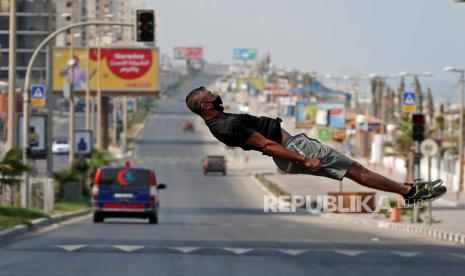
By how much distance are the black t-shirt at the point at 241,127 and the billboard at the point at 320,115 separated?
102703 millimetres

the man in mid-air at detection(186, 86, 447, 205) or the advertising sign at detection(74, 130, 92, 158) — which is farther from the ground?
the man in mid-air at detection(186, 86, 447, 205)

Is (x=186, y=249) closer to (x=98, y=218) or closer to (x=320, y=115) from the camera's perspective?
(x=98, y=218)

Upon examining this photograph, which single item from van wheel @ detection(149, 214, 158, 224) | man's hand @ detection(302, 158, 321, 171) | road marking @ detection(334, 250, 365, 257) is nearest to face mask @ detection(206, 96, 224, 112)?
man's hand @ detection(302, 158, 321, 171)

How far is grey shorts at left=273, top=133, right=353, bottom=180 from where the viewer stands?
12.8 meters

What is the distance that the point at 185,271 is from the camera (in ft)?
64.5

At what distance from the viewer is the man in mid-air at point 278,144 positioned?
1271 centimetres

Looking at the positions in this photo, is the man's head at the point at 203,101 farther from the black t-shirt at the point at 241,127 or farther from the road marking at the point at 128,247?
the road marking at the point at 128,247

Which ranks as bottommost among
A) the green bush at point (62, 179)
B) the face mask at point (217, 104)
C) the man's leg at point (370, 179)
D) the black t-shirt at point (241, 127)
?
the green bush at point (62, 179)

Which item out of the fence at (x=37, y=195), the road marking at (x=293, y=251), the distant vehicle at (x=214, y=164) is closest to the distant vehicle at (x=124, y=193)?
the fence at (x=37, y=195)

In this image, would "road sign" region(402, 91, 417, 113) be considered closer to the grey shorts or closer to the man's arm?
the grey shorts

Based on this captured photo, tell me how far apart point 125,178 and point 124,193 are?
491 mm

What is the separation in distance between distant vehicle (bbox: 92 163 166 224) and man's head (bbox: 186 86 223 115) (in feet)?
92.1

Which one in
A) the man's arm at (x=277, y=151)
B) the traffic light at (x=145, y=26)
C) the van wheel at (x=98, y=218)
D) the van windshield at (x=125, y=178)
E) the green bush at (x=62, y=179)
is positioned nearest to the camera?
the man's arm at (x=277, y=151)

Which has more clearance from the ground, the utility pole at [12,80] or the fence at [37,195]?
the utility pole at [12,80]
